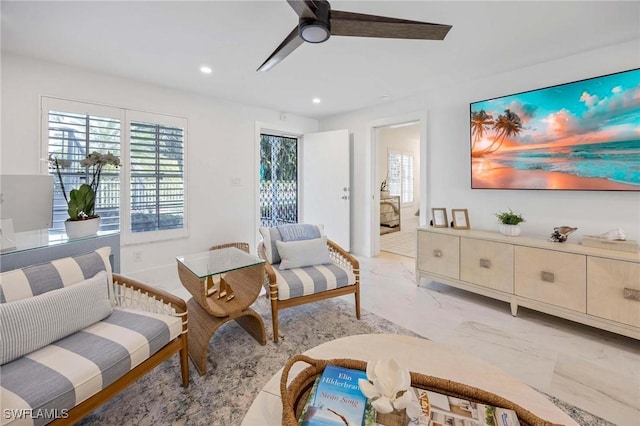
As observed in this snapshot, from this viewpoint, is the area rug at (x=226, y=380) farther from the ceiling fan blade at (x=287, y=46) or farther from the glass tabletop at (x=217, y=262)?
the ceiling fan blade at (x=287, y=46)

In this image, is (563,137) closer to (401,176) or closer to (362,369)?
(362,369)

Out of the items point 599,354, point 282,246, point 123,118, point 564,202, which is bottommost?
point 599,354

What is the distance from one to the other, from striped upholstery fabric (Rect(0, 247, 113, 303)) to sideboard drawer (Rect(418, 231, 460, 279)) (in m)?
2.77

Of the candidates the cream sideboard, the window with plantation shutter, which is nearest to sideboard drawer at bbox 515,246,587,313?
the cream sideboard

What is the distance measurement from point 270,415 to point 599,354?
7.68ft

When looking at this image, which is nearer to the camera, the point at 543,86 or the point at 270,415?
the point at 270,415

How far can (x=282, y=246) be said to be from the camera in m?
2.43

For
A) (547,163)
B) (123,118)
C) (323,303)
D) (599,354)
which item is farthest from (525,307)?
(123,118)

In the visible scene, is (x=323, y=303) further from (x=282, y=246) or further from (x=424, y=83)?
(x=424, y=83)

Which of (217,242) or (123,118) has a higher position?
(123,118)

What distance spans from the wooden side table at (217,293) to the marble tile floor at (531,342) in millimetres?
1118

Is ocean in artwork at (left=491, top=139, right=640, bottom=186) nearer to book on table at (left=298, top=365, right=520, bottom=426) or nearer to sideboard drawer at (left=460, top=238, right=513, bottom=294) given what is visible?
sideboard drawer at (left=460, top=238, right=513, bottom=294)

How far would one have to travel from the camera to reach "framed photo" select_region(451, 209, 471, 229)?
10.1 feet

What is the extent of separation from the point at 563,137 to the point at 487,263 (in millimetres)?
1297
